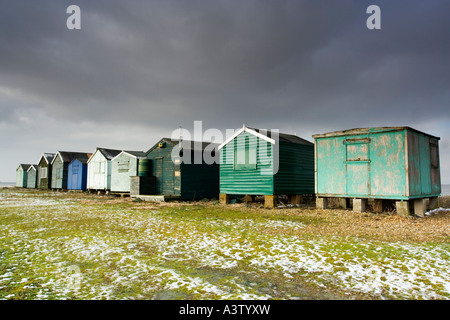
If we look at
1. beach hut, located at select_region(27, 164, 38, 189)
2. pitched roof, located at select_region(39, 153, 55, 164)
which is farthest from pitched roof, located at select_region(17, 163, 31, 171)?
pitched roof, located at select_region(39, 153, 55, 164)

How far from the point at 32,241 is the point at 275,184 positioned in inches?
467

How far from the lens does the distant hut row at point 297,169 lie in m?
12.6

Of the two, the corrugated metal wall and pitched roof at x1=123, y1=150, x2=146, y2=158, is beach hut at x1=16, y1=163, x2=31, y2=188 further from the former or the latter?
the corrugated metal wall

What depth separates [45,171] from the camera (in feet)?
136

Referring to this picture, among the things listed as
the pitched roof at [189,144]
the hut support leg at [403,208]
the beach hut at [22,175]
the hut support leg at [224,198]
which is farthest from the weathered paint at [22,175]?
the hut support leg at [403,208]

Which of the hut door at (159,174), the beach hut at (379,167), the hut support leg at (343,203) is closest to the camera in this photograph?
the beach hut at (379,167)

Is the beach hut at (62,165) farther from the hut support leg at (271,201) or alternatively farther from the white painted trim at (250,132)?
the hut support leg at (271,201)

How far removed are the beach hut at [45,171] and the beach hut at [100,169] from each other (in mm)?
12076

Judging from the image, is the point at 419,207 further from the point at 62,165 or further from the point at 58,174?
the point at 58,174

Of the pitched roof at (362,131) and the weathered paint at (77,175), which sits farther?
the weathered paint at (77,175)

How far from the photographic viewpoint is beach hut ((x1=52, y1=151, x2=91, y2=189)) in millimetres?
37209

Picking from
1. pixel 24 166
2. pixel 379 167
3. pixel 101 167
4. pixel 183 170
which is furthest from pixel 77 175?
pixel 379 167
